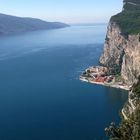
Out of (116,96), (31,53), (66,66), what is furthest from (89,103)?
(31,53)

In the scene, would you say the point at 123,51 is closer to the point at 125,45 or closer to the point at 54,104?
the point at 125,45

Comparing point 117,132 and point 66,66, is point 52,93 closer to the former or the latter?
point 66,66

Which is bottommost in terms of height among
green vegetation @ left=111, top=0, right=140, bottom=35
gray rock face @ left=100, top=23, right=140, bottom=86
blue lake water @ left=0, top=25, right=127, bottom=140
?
blue lake water @ left=0, top=25, right=127, bottom=140

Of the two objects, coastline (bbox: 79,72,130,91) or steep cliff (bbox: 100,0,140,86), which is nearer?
coastline (bbox: 79,72,130,91)

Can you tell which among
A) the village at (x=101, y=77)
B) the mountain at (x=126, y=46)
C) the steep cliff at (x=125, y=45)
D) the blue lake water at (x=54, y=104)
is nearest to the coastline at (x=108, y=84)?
the village at (x=101, y=77)

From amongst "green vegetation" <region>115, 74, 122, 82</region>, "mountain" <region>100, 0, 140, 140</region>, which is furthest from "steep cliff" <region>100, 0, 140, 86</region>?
"green vegetation" <region>115, 74, 122, 82</region>

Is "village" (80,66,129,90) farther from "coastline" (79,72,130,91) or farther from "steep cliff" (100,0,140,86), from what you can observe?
"steep cliff" (100,0,140,86)

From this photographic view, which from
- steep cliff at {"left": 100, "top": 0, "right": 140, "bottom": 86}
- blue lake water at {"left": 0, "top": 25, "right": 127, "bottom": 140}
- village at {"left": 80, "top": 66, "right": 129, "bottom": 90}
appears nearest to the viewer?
blue lake water at {"left": 0, "top": 25, "right": 127, "bottom": 140}
